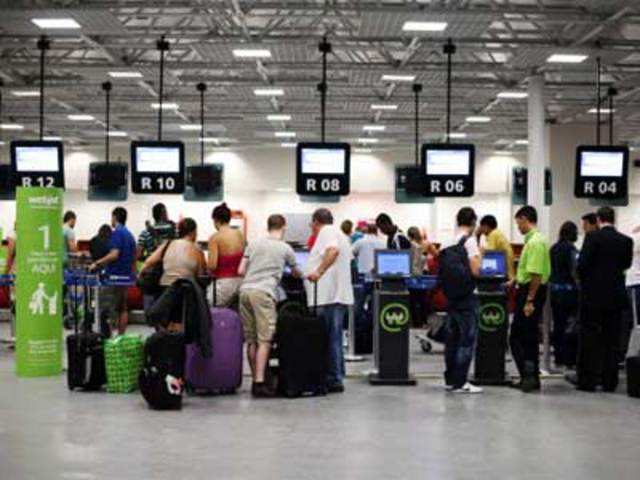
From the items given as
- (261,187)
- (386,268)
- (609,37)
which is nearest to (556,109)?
(609,37)

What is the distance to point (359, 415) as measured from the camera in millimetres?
7871

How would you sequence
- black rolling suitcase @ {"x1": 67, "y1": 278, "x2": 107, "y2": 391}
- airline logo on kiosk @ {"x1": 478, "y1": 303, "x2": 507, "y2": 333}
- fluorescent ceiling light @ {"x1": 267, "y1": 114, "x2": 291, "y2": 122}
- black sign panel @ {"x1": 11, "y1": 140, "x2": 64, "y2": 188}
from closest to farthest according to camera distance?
black rolling suitcase @ {"x1": 67, "y1": 278, "x2": 107, "y2": 391} → airline logo on kiosk @ {"x1": 478, "y1": 303, "x2": 507, "y2": 333} → black sign panel @ {"x1": 11, "y1": 140, "x2": 64, "y2": 188} → fluorescent ceiling light @ {"x1": 267, "y1": 114, "x2": 291, "y2": 122}

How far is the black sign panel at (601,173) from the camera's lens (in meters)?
14.5

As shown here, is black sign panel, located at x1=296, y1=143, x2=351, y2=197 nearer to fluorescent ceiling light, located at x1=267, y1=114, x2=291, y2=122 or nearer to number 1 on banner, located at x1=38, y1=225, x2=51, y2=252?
number 1 on banner, located at x1=38, y1=225, x2=51, y2=252

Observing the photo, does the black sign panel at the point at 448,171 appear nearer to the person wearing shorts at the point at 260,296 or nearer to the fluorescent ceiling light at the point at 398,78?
the fluorescent ceiling light at the point at 398,78

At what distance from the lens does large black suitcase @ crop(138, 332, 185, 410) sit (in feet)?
26.2

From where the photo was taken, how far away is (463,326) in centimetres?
902

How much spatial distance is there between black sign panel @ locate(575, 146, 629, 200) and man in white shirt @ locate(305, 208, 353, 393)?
6336mm

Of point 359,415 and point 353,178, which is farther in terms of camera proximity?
point 353,178

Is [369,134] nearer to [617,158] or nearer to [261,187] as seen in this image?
[261,187]

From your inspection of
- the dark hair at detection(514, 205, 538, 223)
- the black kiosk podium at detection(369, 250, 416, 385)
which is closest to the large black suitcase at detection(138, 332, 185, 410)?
the black kiosk podium at detection(369, 250, 416, 385)

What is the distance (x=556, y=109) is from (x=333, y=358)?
13769 mm

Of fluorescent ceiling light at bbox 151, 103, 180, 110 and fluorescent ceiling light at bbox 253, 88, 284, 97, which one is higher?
fluorescent ceiling light at bbox 151, 103, 180, 110

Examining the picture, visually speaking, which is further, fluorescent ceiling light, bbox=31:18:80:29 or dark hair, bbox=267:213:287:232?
fluorescent ceiling light, bbox=31:18:80:29
